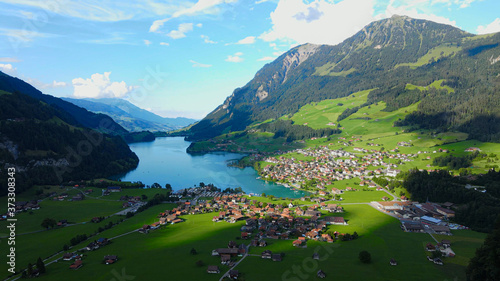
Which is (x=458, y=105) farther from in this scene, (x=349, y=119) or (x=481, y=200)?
(x=481, y=200)

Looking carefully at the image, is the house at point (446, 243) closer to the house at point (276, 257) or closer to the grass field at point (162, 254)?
the house at point (276, 257)

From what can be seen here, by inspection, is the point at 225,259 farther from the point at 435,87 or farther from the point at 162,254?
the point at 435,87

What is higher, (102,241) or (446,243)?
(446,243)

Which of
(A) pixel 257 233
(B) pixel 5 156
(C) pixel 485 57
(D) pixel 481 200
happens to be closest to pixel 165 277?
(A) pixel 257 233

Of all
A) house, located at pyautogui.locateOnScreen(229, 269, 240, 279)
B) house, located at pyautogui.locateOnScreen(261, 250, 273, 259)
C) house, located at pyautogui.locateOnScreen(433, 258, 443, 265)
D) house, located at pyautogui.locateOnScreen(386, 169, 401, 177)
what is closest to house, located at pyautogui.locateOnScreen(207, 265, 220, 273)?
house, located at pyautogui.locateOnScreen(229, 269, 240, 279)

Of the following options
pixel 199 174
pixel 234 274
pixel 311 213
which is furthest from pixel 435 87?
pixel 234 274

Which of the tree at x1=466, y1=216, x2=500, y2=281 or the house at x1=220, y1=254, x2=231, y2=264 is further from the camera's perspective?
the house at x1=220, y1=254, x2=231, y2=264

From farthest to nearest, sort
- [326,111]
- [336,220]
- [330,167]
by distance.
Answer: [326,111], [330,167], [336,220]

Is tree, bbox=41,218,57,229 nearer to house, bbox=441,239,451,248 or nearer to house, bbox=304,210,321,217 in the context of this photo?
house, bbox=304,210,321,217
